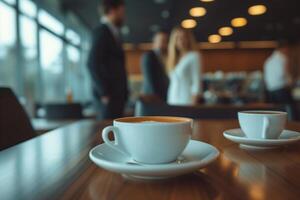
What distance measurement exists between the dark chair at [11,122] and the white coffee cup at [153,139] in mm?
560

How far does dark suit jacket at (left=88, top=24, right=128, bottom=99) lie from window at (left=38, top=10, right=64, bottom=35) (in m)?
2.60

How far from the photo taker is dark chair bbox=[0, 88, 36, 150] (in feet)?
2.73

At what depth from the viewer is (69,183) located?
0.35m

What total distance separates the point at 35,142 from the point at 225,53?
328 inches

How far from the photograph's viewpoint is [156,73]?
2434mm

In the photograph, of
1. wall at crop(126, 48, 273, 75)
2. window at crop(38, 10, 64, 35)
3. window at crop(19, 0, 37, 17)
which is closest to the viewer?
window at crop(19, 0, 37, 17)

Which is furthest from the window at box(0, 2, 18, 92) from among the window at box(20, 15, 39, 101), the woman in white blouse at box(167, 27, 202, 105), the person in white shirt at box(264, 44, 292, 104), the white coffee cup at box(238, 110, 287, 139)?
the person in white shirt at box(264, 44, 292, 104)

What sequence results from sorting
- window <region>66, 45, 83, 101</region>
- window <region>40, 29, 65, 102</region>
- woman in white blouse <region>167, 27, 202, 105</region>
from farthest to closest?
window <region>66, 45, 83, 101</region> → window <region>40, 29, 65, 102</region> → woman in white blouse <region>167, 27, 202, 105</region>

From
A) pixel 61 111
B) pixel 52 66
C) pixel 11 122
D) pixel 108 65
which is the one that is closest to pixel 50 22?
pixel 52 66

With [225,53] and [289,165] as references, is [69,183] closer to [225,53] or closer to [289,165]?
[289,165]

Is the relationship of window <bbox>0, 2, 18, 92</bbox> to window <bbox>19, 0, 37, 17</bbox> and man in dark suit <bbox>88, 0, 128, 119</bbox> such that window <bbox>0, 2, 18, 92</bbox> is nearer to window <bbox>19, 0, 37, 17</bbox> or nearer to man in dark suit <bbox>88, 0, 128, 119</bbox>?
window <bbox>19, 0, 37, 17</bbox>

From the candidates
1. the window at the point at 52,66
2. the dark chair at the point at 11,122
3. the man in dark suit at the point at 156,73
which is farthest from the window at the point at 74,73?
the dark chair at the point at 11,122

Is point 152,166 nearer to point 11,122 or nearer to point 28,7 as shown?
point 11,122

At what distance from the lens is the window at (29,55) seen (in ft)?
11.5
